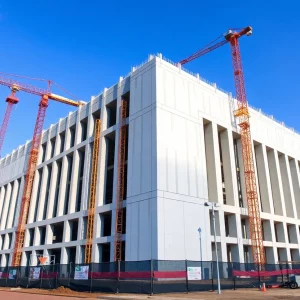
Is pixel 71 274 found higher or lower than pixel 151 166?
lower

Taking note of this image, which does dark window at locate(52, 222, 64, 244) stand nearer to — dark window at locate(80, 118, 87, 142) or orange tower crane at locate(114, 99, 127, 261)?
dark window at locate(80, 118, 87, 142)

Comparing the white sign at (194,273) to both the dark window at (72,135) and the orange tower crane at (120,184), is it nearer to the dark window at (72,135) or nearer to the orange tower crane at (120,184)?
the orange tower crane at (120,184)

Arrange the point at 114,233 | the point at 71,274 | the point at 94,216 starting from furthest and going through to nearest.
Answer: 1. the point at 94,216
2. the point at 114,233
3. the point at 71,274

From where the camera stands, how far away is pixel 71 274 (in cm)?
2900

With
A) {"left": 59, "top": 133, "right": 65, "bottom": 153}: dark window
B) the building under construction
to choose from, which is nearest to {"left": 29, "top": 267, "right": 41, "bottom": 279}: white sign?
the building under construction

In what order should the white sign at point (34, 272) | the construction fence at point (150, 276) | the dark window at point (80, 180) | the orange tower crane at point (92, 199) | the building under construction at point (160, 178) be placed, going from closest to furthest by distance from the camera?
the construction fence at point (150, 276) → the white sign at point (34, 272) → the building under construction at point (160, 178) → the orange tower crane at point (92, 199) → the dark window at point (80, 180)

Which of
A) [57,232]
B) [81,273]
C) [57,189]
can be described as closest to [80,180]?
[57,189]

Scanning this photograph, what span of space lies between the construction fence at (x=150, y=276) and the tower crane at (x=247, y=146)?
11770 mm

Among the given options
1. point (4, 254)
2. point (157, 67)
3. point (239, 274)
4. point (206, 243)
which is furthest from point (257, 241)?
point (4, 254)

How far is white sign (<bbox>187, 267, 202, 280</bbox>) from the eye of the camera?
85.7 feet

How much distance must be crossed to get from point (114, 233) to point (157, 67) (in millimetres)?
22268

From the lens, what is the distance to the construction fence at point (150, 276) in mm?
24703

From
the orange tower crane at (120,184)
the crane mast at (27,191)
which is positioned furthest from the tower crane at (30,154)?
the orange tower crane at (120,184)

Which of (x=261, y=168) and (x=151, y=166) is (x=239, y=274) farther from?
(x=261, y=168)
